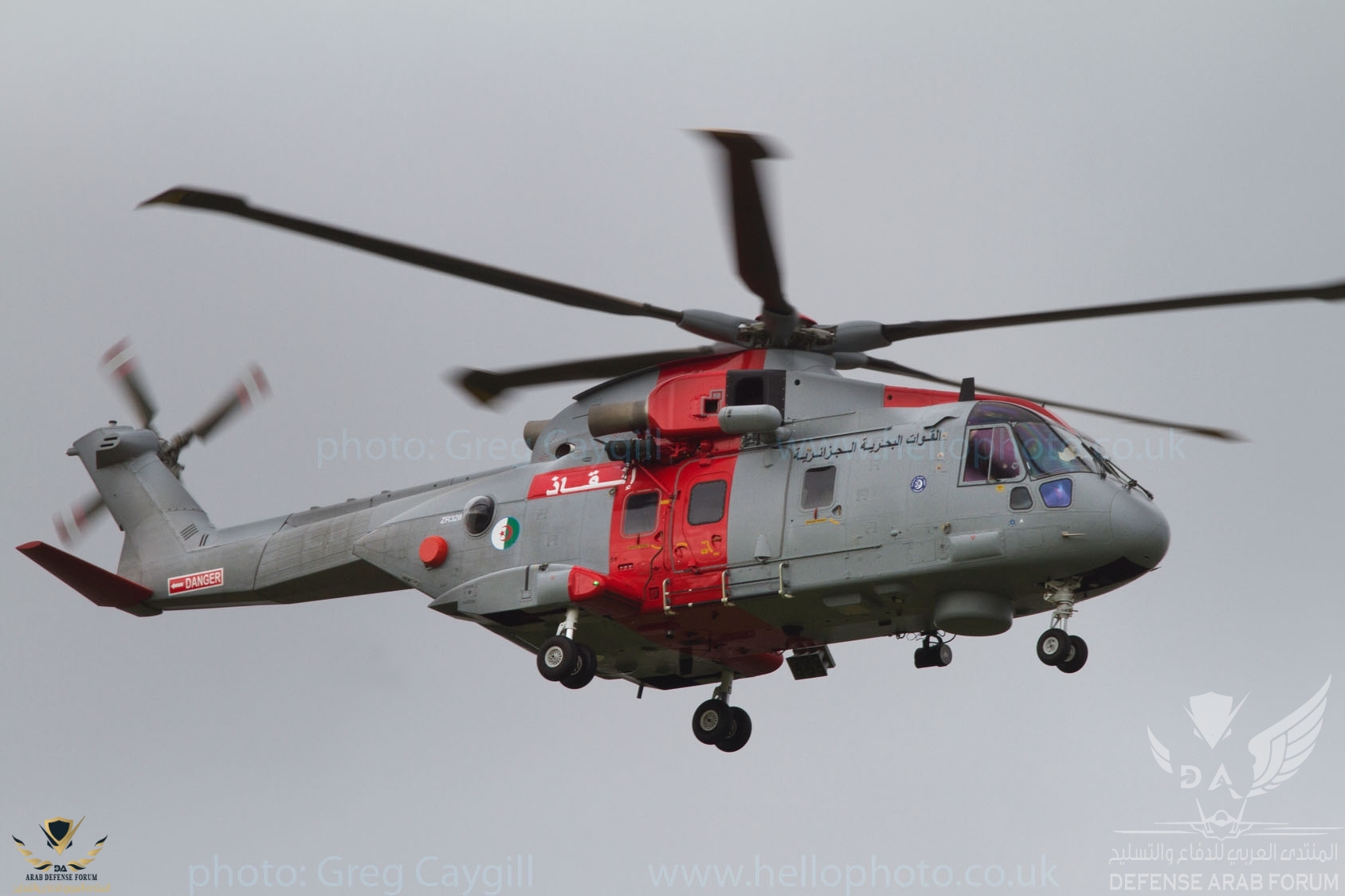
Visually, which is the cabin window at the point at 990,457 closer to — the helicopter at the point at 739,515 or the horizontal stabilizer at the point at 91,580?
the helicopter at the point at 739,515

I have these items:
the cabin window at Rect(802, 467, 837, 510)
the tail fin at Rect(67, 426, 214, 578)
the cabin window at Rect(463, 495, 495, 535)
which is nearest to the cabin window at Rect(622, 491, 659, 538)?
the cabin window at Rect(802, 467, 837, 510)

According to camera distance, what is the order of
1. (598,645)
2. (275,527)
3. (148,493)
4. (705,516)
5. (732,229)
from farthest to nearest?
(148,493) < (275,527) < (598,645) < (705,516) < (732,229)

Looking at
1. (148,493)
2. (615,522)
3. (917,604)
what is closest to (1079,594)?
(917,604)

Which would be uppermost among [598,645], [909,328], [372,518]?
[909,328]

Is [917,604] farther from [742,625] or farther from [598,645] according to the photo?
[598,645]

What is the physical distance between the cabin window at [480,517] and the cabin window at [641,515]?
83.8 inches

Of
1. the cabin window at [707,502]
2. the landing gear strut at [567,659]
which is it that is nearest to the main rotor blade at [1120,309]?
the cabin window at [707,502]

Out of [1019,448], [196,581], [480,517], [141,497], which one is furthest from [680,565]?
[141,497]

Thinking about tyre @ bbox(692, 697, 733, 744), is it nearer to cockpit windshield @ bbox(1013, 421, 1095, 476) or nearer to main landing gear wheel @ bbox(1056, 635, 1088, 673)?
main landing gear wheel @ bbox(1056, 635, 1088, 673)

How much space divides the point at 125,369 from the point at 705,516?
36.8 feet

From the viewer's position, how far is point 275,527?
2522 centimetres

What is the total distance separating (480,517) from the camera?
75.8ft

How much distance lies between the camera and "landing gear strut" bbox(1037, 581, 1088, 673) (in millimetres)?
19422

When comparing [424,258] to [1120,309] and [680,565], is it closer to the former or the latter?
[680,565]
